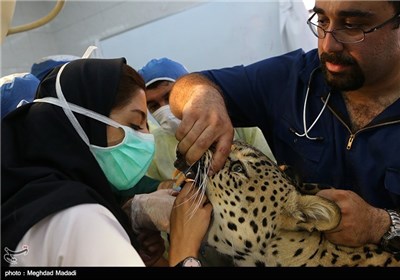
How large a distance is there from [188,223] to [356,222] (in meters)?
0.36

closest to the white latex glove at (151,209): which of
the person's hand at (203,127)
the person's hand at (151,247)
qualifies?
the person's hand at (151,247)

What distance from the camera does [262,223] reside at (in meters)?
1.12

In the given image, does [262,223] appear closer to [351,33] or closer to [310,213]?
[310,213]

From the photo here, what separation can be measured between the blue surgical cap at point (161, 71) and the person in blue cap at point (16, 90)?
15.0 inches

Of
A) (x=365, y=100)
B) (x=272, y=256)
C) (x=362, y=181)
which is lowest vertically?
(x=272, y=256)

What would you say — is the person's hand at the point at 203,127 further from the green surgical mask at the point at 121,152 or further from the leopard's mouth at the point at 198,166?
the green surgical mask at the point at 121,152

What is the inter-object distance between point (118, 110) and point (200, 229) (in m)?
0.34

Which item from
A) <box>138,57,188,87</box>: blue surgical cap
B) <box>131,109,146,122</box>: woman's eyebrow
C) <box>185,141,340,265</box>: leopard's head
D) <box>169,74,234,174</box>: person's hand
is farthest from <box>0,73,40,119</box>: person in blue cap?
<box>185,141,340,265</box>: leopard's head

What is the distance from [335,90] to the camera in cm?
121

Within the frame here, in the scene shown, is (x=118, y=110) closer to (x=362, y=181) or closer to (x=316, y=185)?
(x=316, y=185)

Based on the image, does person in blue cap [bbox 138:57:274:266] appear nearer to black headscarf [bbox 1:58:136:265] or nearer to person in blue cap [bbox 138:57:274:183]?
person in blue cap [bbox 138:57:274:183]

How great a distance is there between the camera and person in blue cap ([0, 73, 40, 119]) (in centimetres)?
155

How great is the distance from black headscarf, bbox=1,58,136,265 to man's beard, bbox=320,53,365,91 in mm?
502

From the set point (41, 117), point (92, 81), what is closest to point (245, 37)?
point (92, 81)
